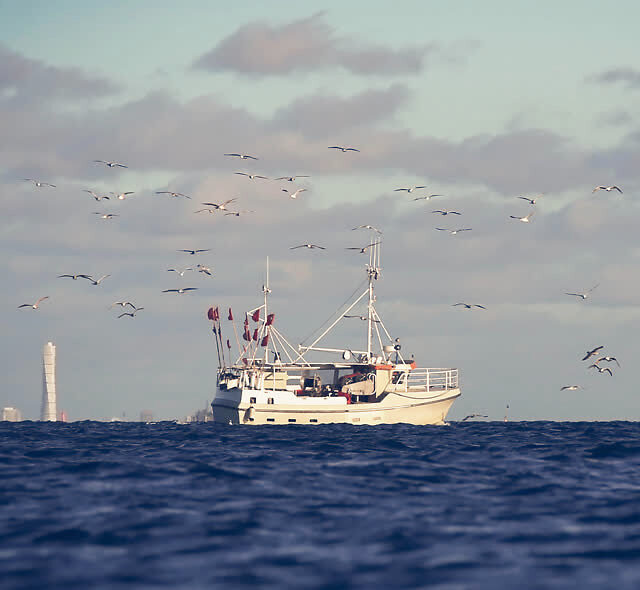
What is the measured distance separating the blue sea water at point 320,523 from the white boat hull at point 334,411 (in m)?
71.7

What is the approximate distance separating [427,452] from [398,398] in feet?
235

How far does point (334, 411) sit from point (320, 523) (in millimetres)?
93830

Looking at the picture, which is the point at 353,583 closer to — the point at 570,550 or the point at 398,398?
the point at 570,550

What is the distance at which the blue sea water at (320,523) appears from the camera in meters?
23.1

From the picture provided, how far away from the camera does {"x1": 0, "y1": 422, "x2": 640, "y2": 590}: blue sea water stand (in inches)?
910

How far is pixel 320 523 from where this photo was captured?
29.8 m

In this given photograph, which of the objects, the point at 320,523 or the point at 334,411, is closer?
the point at 320,523

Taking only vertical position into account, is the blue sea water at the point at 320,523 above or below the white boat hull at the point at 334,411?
above

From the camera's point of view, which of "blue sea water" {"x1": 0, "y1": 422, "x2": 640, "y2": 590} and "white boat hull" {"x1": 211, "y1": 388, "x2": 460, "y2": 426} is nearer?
"blue sea water" {"x1": 0, "y1": 422, "x2": 640, "y2": 590}

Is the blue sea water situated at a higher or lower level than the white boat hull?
higher

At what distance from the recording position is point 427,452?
188 feet

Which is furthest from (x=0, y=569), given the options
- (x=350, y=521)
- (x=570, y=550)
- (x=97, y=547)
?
(x=570, y=550)

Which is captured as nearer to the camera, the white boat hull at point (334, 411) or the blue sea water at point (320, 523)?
the blue sea water at point (320, 523)

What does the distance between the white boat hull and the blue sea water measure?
71.7 m
